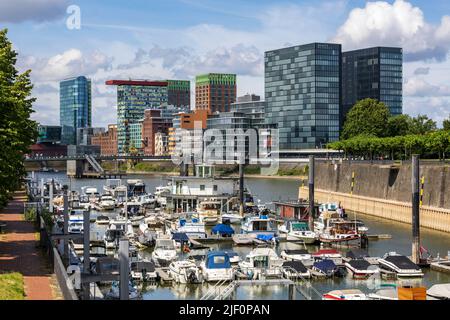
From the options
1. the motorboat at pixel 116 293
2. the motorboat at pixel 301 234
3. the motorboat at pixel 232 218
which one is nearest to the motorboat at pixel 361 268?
the motorboat at pixel 301 234

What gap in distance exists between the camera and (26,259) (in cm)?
3331

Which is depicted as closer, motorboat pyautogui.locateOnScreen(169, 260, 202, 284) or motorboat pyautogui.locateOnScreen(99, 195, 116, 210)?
motorboat pyautogui.locateOnScreen(169, 260, 202, 284)

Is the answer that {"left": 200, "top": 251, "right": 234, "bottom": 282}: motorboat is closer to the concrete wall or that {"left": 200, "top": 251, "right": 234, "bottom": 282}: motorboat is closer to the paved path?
the paved path

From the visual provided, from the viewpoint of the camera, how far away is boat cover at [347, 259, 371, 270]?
43.8m

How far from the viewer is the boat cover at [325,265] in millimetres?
43719

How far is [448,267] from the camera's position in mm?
45219

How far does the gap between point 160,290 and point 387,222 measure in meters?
43.7

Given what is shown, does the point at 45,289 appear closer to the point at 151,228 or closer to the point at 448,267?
the point at 448,267

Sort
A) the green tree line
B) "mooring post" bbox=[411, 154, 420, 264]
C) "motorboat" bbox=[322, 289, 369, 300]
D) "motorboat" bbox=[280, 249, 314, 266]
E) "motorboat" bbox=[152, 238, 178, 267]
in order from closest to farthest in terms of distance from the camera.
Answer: "motorboat" bbox=[322, 289, 369, 300]
"motorboat" bbox=[280, 249, 314, 266]
"motorboat" bbox=[152, 238, 178, 267]
"mooring post" bbox=[411, 154, 420, 264]
the green tree line

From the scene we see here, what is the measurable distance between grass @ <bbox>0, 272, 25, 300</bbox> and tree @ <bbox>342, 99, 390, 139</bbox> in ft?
460

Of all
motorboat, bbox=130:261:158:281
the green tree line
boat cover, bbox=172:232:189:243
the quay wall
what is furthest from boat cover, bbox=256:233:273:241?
the green tree line

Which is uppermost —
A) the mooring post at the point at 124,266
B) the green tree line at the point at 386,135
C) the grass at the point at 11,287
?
the green tree line at the point at 386,135

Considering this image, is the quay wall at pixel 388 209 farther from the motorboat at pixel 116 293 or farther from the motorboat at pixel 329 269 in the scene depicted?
the motorboat at pixel 116 293
